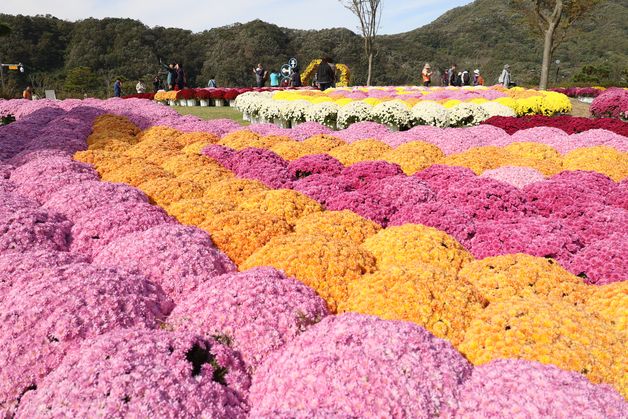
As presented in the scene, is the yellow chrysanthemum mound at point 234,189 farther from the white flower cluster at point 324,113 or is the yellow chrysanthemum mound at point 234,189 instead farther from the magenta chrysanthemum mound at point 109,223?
the white flower cluster at point 324,113

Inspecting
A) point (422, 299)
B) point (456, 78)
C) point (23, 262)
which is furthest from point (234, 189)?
point (456, 78)

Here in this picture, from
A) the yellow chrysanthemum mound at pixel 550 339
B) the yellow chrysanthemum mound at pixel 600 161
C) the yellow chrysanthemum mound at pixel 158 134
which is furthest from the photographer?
the yellow chrysanthemum mound at pixel 158 134

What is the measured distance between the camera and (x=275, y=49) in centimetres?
9681

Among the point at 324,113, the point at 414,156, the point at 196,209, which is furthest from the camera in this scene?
the point at 324,113

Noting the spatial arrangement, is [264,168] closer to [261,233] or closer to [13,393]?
[261,233]

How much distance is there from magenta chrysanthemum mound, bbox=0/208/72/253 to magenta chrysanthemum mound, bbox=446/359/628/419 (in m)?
4.68

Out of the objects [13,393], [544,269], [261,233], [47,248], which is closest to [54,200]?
[47,248]

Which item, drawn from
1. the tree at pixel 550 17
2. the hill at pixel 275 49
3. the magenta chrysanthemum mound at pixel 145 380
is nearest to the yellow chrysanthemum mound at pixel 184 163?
the magenta chrysanthemum mound at pixel 145 380

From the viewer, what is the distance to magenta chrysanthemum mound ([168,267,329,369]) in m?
3.33

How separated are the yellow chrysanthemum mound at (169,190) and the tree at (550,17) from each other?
3034 cm

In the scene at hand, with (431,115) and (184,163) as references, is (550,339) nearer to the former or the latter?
(184,163)

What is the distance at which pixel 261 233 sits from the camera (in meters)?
5.23

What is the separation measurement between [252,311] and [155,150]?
24.6 ft

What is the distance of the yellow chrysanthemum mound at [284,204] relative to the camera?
591 cm
